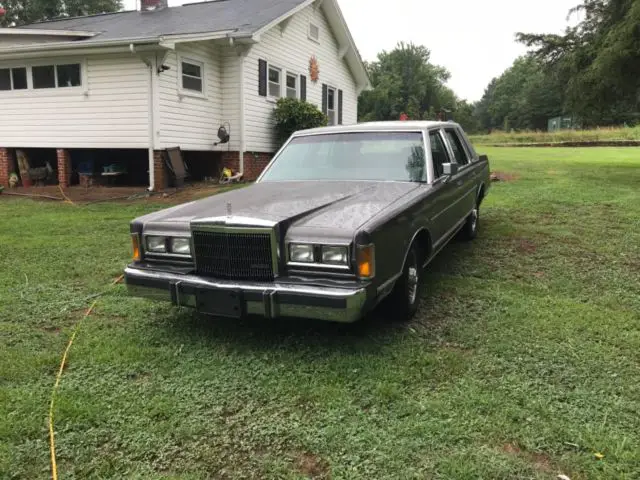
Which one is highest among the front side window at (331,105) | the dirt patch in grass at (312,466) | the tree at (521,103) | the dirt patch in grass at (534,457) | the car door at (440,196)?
the tree at (521,103)

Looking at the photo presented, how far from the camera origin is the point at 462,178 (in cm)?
589

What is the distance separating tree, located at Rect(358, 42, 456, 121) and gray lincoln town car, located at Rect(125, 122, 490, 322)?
212ft

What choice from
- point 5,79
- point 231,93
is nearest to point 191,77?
point 231,93

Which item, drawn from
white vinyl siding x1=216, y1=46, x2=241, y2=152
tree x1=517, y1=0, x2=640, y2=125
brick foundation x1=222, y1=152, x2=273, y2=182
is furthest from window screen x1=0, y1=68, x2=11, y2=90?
tree x1=517, y1=0, x2=640, y2=125

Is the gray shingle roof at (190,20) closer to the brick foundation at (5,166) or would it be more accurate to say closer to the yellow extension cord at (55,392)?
the brick foundation at (5,166)

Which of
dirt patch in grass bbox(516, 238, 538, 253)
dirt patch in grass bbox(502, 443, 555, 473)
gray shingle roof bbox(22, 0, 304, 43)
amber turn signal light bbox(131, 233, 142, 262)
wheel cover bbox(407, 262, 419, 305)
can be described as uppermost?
gray shingle roof bbox(22, 0, 304, 43)

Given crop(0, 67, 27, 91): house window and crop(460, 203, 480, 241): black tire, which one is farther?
crop(0, 67, 27, 91): house window

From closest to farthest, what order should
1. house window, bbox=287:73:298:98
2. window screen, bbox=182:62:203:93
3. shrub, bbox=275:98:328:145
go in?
window screen, bbox=182:62:203:93 < shrub, bbox=275:98:328:145 < house window, bbox=287:73:298:98

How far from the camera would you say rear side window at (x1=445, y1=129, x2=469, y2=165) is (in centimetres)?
Answer: 613

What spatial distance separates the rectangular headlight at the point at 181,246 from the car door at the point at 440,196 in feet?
6.63

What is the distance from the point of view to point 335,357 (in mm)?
3570

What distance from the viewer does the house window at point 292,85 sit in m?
16.5

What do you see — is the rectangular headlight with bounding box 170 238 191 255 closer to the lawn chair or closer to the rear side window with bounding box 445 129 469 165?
the rear side window with bounding box 445 129 469 165

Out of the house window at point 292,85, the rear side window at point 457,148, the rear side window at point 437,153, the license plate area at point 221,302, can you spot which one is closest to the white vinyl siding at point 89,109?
the house window at point 292,85
